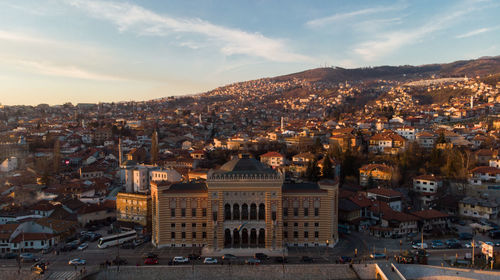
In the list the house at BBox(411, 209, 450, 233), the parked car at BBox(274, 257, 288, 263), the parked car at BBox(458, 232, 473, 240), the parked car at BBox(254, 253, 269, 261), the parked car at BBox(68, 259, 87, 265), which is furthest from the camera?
the house at BBox(411, 209, 450, 233)

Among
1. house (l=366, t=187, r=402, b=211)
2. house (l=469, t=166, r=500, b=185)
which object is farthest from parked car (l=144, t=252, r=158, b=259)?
house (l=469, t=166, r=500, b=185)

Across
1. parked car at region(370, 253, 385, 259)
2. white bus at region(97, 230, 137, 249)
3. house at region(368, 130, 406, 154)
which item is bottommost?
parked car at region(370, 253, 385, 259)

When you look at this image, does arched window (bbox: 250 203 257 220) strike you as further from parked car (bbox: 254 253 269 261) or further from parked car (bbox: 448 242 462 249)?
parked car (bbox: 448 242 462 249)

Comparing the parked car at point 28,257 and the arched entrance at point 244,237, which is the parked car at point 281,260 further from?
the parked car at point 28,257

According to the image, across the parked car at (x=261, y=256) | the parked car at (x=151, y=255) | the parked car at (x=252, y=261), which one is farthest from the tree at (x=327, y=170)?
the parked car at (x=151, y=255)

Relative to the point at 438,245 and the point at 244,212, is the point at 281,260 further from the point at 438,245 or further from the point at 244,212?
the point at 438,245

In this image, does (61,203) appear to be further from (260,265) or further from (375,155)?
(375,155)

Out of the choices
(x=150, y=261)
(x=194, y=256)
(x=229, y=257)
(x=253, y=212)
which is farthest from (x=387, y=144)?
(x=150, y=261)
